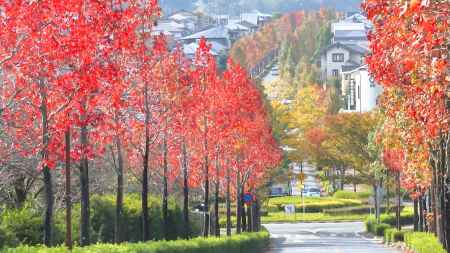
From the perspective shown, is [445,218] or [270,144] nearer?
[445,218]

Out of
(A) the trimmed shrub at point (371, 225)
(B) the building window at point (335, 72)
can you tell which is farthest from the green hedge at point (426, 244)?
(B) the building window at point (335, 72)

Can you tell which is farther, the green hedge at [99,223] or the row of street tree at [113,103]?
the green hedge at [99,223]

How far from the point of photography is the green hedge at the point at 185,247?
66.5ft

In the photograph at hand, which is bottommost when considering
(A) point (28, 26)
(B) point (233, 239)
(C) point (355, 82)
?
(B) point (233, 239)

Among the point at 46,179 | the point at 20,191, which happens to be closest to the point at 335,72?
the point at 20,191

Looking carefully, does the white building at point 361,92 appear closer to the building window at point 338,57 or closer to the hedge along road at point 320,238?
the building window at point 338,57

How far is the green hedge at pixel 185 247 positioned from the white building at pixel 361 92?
67001 mm

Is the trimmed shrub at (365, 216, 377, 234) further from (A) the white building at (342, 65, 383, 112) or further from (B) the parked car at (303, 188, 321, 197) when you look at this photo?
(A) the white building at (342, 65, 383, 112)

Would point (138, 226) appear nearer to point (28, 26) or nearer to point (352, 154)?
point (28, 26)

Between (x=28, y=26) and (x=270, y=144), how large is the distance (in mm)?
37831

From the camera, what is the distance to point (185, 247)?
29391 millimetres

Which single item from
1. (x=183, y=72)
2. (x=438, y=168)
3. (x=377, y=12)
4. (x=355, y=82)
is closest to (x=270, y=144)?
(x=183, y=72)

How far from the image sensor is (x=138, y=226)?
4078 centimetres

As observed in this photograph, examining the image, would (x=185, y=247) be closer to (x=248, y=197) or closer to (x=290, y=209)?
(x=248, y=197)
